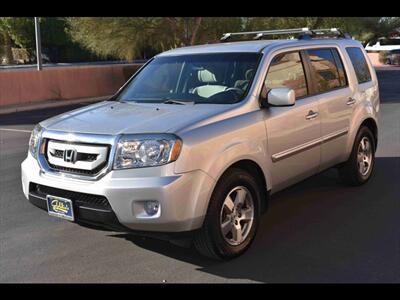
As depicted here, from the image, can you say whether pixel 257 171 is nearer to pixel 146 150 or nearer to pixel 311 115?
pixel 311 115

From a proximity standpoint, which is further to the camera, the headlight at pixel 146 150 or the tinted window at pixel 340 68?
the tinted window at pixel 340 68

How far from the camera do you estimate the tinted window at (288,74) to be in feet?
15.8

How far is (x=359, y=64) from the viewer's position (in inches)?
247

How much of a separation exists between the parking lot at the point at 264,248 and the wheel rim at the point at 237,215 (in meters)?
0.19

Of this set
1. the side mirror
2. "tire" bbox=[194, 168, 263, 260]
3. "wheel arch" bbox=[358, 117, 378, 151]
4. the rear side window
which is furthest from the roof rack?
"tire" bbox=[194, 168, 263, 260]

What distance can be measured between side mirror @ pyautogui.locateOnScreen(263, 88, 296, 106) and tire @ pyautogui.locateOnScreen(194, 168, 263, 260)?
68 centimetres

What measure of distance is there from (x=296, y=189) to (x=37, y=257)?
3157 millimetres

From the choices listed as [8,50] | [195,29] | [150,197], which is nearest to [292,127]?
[150,197]

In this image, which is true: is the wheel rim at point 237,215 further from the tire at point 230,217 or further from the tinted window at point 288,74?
the tinted window at point 288,74

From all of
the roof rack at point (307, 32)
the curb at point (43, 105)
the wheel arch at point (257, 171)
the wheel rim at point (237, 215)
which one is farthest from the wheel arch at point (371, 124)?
the curb at point (43, 105)

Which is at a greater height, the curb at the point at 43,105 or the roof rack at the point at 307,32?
the roof rack at the point at 307,32

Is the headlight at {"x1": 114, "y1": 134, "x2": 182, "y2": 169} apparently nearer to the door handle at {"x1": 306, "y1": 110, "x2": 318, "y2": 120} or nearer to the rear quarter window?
the door handle at {"x1": 306, "y1": 110, "x2": 318, "y2": 120}

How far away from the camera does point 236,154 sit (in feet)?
13.4

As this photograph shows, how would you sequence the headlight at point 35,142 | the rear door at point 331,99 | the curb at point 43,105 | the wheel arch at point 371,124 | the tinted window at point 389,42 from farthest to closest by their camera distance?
the tinted window at point 389,42 → the curb at point 43,105 → the wheel arch at point 371,124 → the rear door at point 331,99 → the headlight at point 35,142
